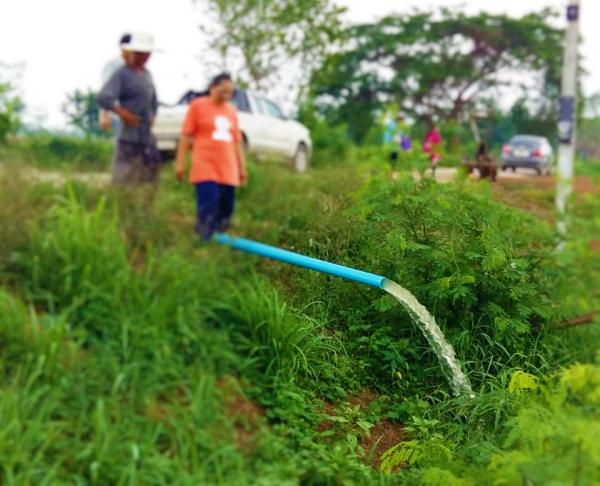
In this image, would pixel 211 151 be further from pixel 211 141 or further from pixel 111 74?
pixel 111 74

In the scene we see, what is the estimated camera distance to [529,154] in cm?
1274

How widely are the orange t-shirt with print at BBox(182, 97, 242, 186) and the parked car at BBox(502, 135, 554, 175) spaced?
514cm

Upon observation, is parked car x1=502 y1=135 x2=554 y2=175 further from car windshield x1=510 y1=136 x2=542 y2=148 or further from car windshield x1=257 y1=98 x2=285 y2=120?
car windshield x1=257 y1=98 x2=285 y2=120

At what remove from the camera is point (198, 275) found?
16.0ft

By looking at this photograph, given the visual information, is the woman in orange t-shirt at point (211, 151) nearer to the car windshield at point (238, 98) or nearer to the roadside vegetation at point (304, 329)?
the roadside vegetation at point (304, 329)

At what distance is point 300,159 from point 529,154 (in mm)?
7232

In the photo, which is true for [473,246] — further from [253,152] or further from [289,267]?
[253,152]

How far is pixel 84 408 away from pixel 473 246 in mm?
1917

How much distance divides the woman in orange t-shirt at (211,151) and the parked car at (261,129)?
45 cm

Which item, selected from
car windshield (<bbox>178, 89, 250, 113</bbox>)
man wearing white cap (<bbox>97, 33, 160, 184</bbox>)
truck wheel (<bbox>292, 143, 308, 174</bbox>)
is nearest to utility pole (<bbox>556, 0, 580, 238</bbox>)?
truck wheel (<bbox>292, 143, 308, 174</bbox>)

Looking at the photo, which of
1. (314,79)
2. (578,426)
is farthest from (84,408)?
(314,79)

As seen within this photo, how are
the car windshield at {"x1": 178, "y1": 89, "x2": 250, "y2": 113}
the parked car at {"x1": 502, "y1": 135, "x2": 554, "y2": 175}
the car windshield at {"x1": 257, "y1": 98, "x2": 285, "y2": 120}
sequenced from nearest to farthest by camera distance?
the car windshield at {"x1": 257, "y1": 98, "x2": 285, "y2": 120} < the car windshield at {"x1": 178, "y1": 89, "x2": 250, "y2": 113} < the parked car at {"x1": 502, "y1": 135, "x2": 554, "y2": 175}

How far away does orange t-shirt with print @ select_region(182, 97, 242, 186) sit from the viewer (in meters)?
5.77

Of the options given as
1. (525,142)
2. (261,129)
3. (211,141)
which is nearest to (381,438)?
(211,141)
